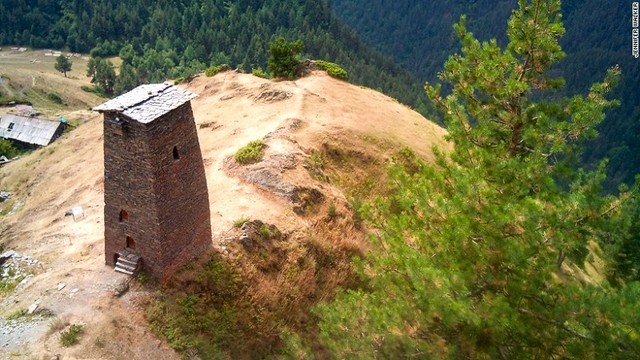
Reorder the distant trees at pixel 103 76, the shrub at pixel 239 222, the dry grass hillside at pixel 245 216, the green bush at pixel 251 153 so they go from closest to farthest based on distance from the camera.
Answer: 1. the dry grass hillside at pixel 245 216
2. the shrub at pixel 239 222
3. the green bush at pixel 251 153
4. the distant trees at pixel 103 76

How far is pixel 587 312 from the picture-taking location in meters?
13.1

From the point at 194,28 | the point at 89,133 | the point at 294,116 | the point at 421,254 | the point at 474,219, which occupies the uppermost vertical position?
the point at 474,219

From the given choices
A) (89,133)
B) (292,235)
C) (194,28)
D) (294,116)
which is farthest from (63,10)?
(292,235)

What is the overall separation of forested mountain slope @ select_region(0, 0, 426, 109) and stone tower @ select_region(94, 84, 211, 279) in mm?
76902

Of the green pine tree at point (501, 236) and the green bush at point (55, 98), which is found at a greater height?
the green pine tree at point (501, 236)

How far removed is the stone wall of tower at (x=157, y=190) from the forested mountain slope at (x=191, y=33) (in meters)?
76.7

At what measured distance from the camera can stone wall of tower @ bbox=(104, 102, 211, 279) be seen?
63.1 feet

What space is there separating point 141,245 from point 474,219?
1252 cm

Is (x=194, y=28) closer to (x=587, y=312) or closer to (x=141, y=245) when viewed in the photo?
(x=141, y=245)

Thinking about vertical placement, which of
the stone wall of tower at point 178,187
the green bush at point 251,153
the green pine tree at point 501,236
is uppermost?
the green pine tree at point 501,236

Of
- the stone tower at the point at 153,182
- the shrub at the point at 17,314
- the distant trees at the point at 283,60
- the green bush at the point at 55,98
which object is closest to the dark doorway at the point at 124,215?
the stone tower at the point at 153,182

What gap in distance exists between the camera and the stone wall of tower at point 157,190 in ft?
63.1

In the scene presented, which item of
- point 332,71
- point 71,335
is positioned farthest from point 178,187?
point 332,71

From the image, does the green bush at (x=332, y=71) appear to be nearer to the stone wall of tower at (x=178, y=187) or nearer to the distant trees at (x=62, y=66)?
the stone wall of tower at (x=178, y=187)
